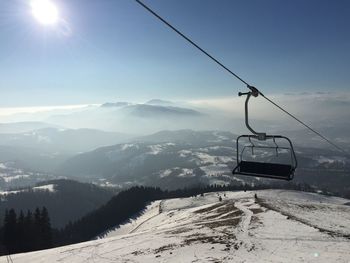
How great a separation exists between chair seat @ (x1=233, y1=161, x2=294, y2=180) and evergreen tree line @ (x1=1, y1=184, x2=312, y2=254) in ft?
253

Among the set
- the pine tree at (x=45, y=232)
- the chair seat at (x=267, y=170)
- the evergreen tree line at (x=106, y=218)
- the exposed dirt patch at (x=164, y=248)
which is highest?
the chair seat at (x=267, y=170)

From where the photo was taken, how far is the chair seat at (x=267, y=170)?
65.2 ft

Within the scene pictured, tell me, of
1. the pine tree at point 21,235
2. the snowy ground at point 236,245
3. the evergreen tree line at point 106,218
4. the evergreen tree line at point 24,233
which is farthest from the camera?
the evergreen tree line at point 106,218

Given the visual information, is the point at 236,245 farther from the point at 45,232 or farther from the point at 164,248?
the point at 45,232

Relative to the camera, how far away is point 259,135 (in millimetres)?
A: 18484

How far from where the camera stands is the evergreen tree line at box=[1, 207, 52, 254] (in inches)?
3361

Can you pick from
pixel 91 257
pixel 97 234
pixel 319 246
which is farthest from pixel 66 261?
pixel 97 234

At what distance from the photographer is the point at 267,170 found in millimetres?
20844

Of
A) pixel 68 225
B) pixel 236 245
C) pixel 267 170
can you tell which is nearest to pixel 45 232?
pixel 236 245

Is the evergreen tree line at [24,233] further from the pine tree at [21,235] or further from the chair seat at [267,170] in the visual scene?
the chair seat at [267,170]

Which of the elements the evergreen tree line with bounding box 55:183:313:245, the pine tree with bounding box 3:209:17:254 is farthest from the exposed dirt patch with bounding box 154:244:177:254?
the evergreen tree line with bounding box 55:183:313:245

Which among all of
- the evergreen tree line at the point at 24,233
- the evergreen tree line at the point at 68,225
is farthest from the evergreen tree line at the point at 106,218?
the evergreen tree line at the point at 24,233

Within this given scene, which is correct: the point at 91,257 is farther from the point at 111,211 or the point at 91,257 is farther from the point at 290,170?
the point at 111,211

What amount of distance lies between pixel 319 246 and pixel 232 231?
13961 millimetres
